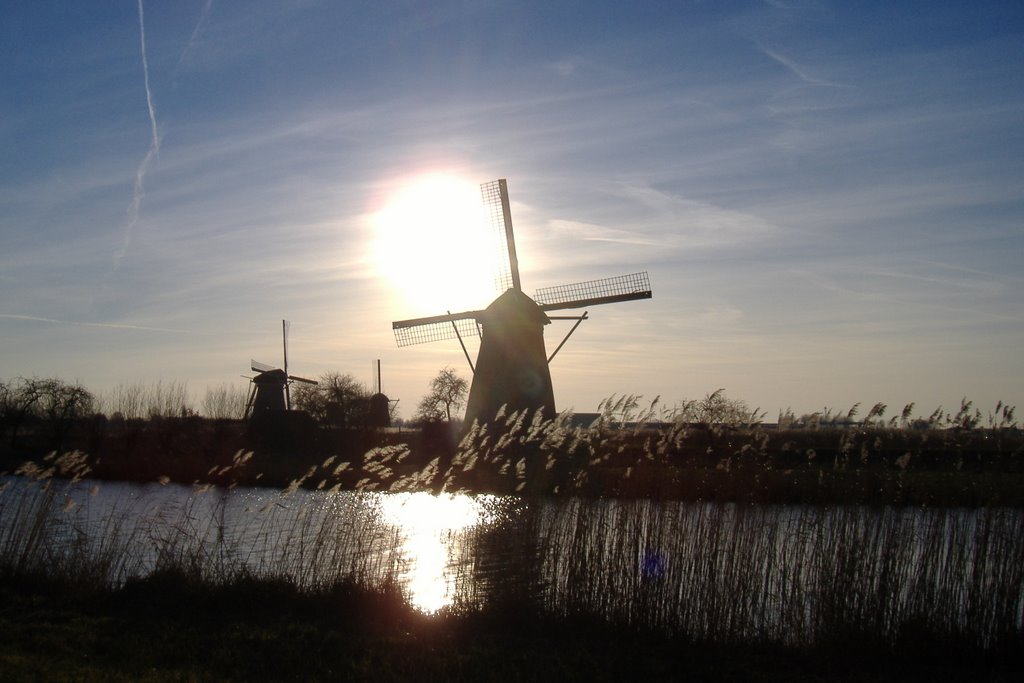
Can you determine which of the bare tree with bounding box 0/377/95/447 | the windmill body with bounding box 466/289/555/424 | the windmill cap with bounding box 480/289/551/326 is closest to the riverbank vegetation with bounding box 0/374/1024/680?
the windmill body with bounding box 466/289/555/424

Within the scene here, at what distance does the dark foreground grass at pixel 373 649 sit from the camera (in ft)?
20.9

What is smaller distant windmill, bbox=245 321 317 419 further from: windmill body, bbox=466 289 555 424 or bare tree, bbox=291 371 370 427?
windmill body, bbox=466 289 555 424

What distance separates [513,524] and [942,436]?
3.84 meters

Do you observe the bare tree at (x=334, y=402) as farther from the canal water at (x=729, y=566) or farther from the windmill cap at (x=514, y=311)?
the canal water at (x=729, y=566)

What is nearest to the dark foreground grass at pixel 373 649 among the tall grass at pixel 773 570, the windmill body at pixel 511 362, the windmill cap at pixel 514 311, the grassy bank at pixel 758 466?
the tall grass at pixel 773 570

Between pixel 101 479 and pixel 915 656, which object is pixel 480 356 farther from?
pixel 915 656

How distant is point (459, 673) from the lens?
6.28 m

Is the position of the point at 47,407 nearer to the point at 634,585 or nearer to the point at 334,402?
the point at 334,402

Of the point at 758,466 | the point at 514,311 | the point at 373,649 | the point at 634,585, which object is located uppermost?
the point at 514,311

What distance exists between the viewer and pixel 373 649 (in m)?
6.96

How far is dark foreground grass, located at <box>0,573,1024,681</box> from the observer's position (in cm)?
636

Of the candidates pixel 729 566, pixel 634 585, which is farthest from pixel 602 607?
pixel 729 566

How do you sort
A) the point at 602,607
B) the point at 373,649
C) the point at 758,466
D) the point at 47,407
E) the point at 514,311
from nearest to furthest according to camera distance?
the point at 373,649, the point at 602,607, the point at 758,466, the point at 514,311, the point at 47,407

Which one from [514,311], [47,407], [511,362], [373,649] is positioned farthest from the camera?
[47,407]
